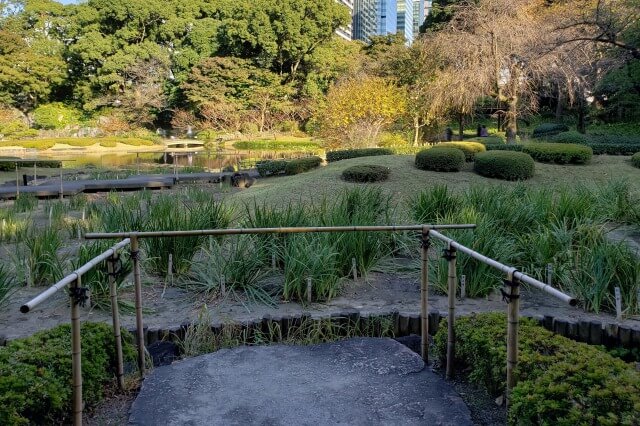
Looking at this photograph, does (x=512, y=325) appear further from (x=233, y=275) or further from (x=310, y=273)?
(x=233, y=275)

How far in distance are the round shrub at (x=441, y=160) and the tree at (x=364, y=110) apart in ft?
26.4

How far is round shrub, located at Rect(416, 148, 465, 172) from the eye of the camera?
1217 cm

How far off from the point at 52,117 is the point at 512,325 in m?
42.3

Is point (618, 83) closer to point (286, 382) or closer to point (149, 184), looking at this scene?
point (149, 184)

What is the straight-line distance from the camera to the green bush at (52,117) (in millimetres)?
38719

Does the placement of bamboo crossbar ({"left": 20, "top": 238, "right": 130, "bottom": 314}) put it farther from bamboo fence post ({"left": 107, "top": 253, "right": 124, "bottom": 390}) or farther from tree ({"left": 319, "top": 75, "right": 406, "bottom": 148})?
tree ({"left": 319, "top": 75, "right": 406, "bottom": 148})

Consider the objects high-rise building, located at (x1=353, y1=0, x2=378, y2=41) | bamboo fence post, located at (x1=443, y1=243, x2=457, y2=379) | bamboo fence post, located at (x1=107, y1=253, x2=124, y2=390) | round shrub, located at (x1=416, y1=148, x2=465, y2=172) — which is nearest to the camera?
bamboo fence post, located at (x1=107, y1=253, x2=124, y2=390)

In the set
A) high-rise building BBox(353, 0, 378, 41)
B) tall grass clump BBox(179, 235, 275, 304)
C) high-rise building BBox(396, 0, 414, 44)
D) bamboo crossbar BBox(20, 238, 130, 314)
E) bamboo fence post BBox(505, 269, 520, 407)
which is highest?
high-rise building BBox(396, 0, 414, 44)

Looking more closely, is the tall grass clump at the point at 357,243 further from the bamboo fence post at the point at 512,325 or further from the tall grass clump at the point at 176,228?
the bamboo fence post at the point at 512,325

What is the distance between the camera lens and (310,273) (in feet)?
14.8

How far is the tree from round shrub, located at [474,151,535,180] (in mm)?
8446

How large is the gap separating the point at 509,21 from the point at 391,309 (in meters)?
15.9

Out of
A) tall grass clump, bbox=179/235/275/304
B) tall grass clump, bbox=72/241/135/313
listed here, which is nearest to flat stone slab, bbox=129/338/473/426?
tall grass clump, bbox=179/235/275/304

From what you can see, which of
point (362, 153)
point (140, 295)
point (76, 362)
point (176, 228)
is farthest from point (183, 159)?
point (76, 362)
